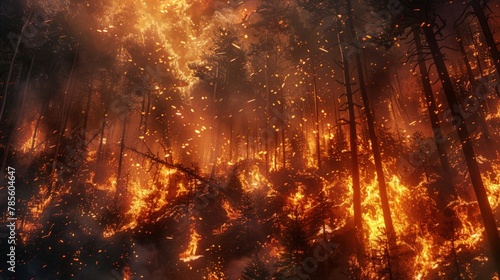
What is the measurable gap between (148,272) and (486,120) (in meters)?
28.1

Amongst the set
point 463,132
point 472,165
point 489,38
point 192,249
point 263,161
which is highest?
point 263,161

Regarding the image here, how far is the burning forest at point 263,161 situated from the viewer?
14.5 m

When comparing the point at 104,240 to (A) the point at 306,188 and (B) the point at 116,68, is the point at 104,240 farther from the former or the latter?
(B) the point at 116,68

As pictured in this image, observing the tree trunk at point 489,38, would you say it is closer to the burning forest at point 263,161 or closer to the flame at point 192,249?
the burning forest at point 263,161

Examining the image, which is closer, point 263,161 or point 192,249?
point 192,249

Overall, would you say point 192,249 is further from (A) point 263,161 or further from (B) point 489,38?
(A) point 263,161

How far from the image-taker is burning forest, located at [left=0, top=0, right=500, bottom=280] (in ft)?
47.7

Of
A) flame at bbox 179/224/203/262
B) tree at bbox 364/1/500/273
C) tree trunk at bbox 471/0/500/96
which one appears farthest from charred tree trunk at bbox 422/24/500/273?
flame at bbox 179/224/203/262

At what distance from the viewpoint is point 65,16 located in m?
28.5

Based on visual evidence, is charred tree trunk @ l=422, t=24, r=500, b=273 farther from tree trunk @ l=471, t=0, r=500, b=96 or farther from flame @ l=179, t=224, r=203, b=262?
flame @ l=179, t=224, r=203, b=262

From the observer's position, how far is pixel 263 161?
38.6 meters

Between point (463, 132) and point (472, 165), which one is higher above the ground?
point (463, 132)

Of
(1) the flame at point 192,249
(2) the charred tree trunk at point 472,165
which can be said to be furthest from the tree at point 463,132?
(1) the flame at point 192,249

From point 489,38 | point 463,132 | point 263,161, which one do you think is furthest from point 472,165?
point 263,161
